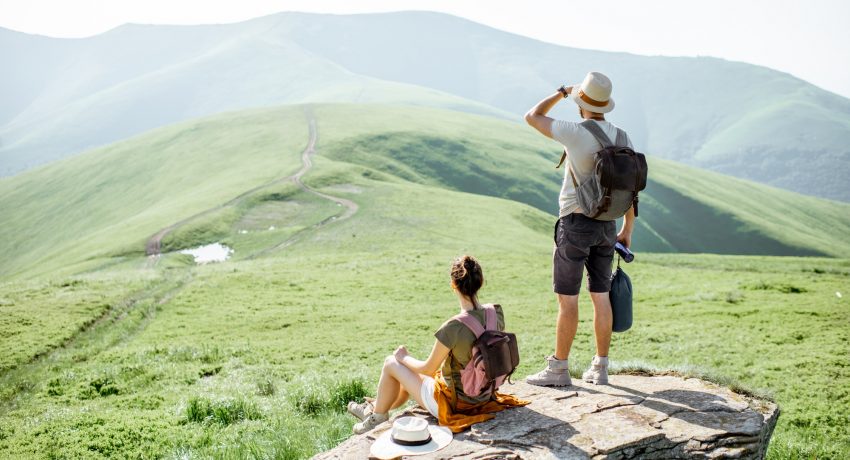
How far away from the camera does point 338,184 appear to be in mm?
85562

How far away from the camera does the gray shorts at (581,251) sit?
9602 millimetres

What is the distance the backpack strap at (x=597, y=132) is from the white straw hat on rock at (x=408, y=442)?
4697 mm

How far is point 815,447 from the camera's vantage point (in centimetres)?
1143

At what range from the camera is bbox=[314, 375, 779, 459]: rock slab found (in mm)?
7555

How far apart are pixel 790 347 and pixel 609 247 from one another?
41.2 feet

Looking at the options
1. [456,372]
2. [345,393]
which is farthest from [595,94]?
[345,393]

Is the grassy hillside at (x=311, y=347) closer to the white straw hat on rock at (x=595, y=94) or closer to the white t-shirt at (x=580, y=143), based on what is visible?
the white t-shirt at (x=580, y=143)

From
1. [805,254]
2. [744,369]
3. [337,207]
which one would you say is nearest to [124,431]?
[744,369]

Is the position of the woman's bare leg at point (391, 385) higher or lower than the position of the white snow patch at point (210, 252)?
higher

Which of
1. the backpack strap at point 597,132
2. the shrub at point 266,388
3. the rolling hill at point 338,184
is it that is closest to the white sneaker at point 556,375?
the backpack strap at point 597,132

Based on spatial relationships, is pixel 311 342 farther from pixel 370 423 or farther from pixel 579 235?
pixel 579 235

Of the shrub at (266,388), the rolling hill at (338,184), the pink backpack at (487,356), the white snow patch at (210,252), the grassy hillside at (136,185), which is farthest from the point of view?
the rolling hill at (338,184)

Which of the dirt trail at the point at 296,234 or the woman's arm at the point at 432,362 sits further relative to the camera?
the dirt trail at the point at 296,234

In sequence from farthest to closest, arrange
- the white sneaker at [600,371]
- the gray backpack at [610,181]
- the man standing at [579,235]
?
the white sneaker at [600,371] < the man standing at [579,235] < the gray backpack at [610,181]
